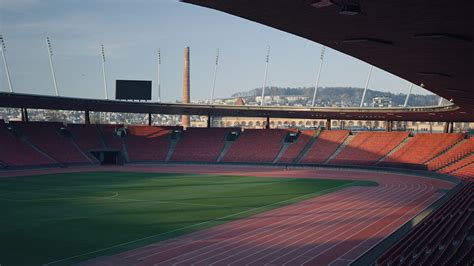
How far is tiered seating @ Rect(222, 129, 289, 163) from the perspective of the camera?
69625mm

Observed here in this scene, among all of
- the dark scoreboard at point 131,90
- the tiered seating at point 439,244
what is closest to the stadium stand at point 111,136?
the dark scoreboard at point 131,90

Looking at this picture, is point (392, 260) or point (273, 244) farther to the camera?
point (273, 244)

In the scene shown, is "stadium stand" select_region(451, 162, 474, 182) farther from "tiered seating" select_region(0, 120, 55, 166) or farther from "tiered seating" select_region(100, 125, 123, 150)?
"tiered seating" select_region(0, 120, 55, 166)

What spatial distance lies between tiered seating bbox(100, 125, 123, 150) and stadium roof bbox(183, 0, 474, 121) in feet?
185

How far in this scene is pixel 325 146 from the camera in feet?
228

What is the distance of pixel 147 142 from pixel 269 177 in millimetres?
26744

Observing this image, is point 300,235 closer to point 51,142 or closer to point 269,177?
point 269,177

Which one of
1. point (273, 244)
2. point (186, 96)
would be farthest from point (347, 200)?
point (186, 96)

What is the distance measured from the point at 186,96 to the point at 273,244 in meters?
89.0

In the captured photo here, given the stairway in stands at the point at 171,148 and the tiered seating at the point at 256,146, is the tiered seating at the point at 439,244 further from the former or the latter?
the stairway in stands at the point at 171,148

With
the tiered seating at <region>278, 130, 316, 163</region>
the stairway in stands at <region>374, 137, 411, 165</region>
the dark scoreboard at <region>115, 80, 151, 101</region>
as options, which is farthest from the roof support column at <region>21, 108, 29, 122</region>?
the stairway in stands at <region>374, 137, 411, 165</region>

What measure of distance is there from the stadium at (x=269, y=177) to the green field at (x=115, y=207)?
12 centimetres

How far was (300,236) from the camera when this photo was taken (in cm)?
2319

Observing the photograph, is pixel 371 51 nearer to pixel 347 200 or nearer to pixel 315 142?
pixel 347 200
